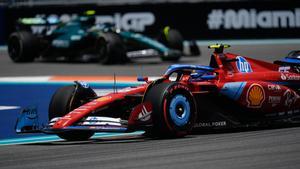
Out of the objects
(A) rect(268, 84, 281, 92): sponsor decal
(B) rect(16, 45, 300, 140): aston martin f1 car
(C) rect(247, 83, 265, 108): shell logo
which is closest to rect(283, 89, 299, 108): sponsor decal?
(B) rect(16, 45, 300, 140): aston martin f1 car

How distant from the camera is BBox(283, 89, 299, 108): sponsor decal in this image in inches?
418

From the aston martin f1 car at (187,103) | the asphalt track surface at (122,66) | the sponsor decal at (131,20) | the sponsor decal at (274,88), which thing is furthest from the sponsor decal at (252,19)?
the sponsor decal at (274,88)

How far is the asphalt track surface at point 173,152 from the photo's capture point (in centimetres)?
769

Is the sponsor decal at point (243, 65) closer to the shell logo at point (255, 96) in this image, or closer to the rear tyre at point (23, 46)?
the shell logo at point (255, 96)

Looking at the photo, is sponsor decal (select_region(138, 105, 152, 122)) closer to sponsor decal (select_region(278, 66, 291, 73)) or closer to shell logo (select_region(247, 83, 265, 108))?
shell logo (select_region(247, 83, 265, 108))

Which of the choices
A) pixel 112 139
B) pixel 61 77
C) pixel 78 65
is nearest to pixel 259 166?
pixel 112 139

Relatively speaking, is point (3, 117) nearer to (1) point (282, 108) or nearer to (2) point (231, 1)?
(1) point (282, 108)

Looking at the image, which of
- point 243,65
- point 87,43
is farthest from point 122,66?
point 243,65

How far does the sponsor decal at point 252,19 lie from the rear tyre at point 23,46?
6.59 m

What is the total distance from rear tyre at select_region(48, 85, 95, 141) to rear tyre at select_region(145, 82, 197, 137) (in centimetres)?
86

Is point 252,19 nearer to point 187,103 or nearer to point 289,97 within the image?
point 289,97

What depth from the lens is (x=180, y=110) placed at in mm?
9617

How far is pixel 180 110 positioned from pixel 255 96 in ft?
3.84

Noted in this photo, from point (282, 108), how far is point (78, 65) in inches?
508
